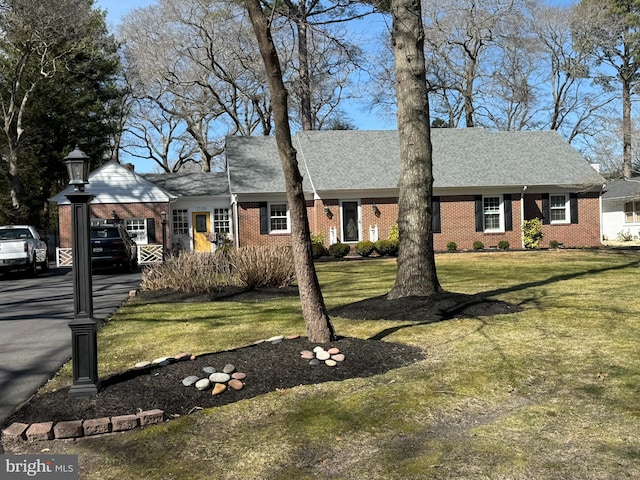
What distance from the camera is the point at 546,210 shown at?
2619 centimetres

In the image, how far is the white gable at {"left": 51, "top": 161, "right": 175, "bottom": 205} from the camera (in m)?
26.5

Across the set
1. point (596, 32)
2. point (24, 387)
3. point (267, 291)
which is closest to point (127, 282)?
point (267, 291)

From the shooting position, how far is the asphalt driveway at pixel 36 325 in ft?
19.1

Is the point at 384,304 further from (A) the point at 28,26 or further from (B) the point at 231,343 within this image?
(A) the point at 28,26

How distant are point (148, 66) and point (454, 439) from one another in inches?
1299

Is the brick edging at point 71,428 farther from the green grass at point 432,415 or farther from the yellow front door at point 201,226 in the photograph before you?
the yellow front door at point 201,226

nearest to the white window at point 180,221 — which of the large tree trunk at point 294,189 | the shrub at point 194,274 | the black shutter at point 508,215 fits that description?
the black shutter at point 508,215

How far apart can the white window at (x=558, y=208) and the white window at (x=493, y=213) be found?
2368 mm

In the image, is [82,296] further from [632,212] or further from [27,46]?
[632,212]

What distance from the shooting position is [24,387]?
5.57 metres

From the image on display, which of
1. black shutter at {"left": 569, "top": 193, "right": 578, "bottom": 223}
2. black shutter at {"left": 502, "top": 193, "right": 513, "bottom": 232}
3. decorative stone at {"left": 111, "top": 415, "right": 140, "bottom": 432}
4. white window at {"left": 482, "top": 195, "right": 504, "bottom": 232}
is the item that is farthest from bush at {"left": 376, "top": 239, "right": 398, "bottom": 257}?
decorative stone at {"left": 111, "top": 415, "right": 140, "bottom": 432}

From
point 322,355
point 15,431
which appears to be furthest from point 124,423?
point 322,355

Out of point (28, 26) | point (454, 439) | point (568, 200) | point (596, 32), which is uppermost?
point (596, 32)

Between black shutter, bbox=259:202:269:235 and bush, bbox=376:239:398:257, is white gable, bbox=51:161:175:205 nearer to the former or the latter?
black shutter, bbox=259:202:269:235
